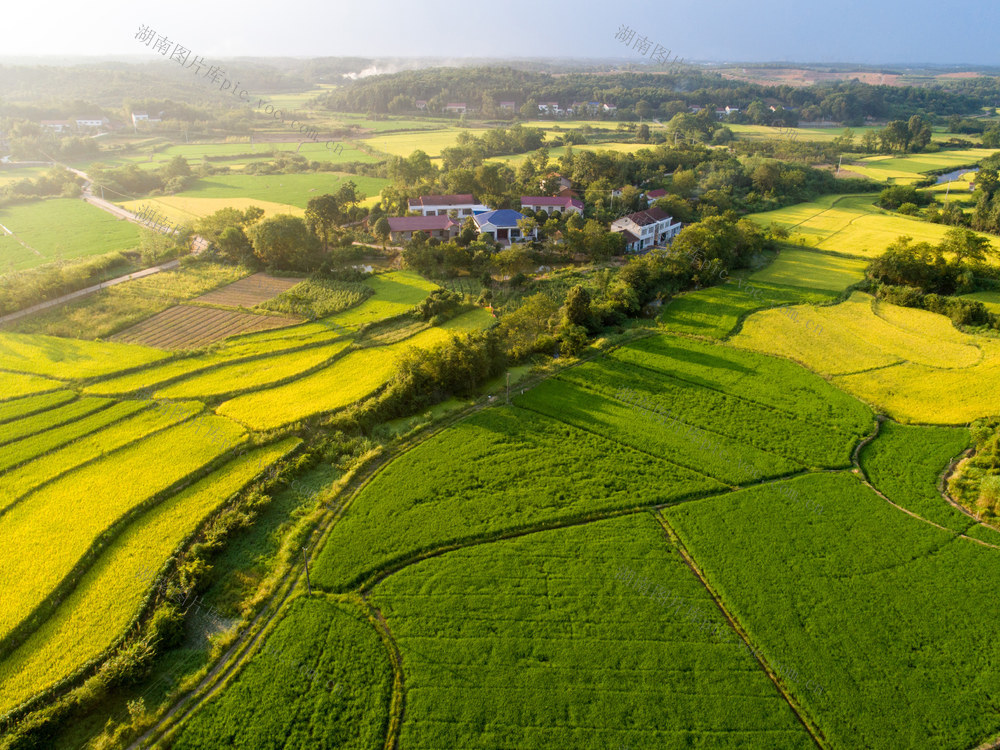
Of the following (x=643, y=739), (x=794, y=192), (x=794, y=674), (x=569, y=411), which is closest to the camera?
(x=643, y=739)

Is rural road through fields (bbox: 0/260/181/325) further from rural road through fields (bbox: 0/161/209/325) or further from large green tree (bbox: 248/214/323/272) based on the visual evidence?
large green tree (bbox: 248/214/323/272)

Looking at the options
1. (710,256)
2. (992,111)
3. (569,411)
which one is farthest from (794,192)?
(992,111)

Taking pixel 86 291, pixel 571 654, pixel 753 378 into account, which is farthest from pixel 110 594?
pixel 86 291

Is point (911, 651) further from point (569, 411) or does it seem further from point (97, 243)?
point (97, 243)

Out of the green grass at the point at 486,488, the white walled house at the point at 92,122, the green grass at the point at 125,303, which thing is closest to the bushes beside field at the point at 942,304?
the green grass at the point at 486,488

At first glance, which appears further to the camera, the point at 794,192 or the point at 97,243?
the point at 794,192

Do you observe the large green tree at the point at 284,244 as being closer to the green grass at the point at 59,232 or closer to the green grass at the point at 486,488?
the green grass at the point at 59,232
